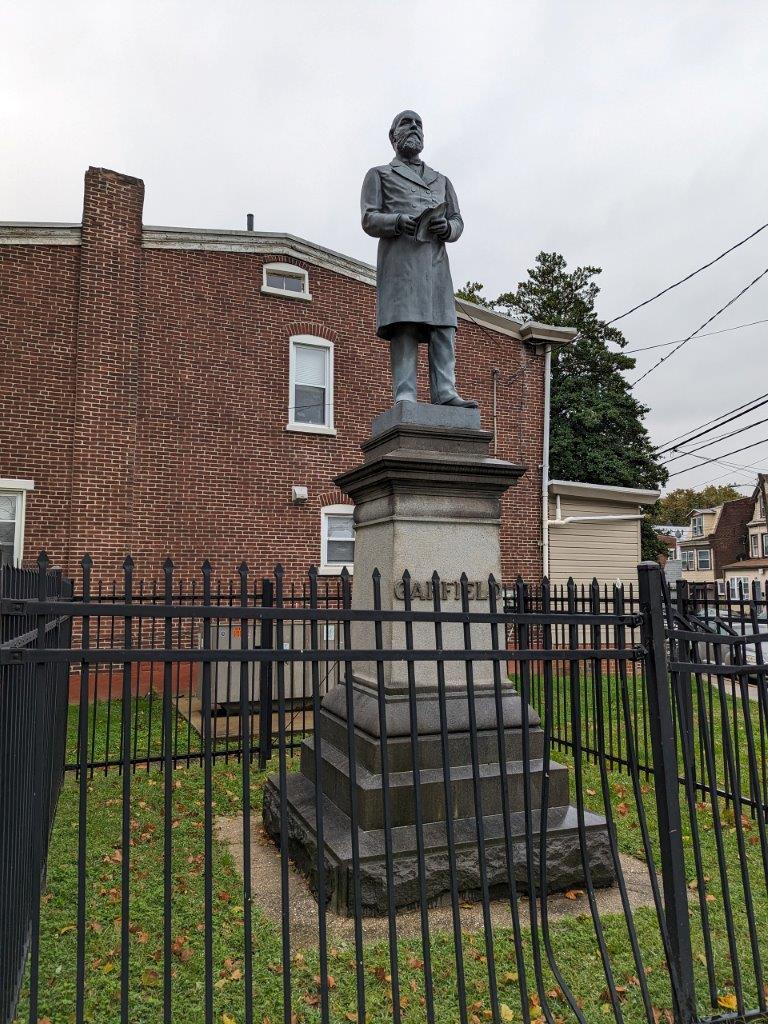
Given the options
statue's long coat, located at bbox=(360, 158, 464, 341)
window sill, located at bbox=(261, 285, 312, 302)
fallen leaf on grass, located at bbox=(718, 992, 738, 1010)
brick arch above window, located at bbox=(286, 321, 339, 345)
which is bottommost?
fallen leaf on grass, located at bbox=(718, 992, 738, 1010)

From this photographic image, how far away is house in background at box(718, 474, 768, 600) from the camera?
3903 centimetres

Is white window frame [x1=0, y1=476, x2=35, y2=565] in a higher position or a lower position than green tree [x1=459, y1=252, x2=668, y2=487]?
lower

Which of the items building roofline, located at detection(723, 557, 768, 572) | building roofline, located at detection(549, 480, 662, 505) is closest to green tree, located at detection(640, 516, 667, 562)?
building roofline, located at detection(549, 480, 662, 505)

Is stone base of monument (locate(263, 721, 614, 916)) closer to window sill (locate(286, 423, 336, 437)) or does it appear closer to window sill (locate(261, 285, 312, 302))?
window sill (locate(286, 423, 336, 437))

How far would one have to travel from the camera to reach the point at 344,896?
360cm

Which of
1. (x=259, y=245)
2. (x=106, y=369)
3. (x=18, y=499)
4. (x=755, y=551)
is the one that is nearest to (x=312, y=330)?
(x=259, y=245)

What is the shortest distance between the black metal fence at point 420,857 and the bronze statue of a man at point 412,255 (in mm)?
2004

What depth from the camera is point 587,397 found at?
2397 cm

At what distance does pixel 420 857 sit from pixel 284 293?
11.7 metres

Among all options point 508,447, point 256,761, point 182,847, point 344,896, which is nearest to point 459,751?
point 344,896

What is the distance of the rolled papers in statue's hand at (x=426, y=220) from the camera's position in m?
4.83

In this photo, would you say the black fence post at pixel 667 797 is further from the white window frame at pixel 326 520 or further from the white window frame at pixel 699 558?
the white window frame at pixel 699 558

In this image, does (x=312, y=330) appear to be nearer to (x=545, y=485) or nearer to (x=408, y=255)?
(x=545, y=485)

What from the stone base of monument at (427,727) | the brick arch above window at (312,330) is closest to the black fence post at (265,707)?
the stone base of monument at (427,727)
